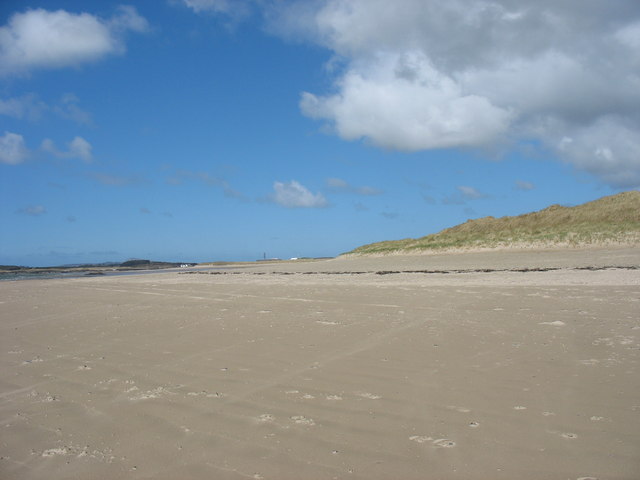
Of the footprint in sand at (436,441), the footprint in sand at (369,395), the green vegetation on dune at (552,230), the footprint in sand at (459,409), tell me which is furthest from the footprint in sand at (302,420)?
the green vegetation on dune at (552,230)

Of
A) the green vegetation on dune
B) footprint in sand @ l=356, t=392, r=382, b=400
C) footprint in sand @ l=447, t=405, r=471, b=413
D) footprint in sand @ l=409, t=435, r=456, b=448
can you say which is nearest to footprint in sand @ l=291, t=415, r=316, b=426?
footprint in sand @ l=356, t=392, r=382, b=400

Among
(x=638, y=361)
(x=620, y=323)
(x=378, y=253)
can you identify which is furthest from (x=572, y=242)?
(x=638, y=361)

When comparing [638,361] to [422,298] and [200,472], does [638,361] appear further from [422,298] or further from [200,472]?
[422,298]

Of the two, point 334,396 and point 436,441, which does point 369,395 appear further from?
→ point 436,441

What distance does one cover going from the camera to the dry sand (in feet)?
11.4

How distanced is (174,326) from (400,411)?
612 centimetres

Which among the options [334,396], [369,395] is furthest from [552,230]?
[334,396]

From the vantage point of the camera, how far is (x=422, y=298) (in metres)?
11.7

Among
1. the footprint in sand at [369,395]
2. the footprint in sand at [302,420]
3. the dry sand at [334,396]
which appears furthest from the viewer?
the footprint in sand at [369,395]

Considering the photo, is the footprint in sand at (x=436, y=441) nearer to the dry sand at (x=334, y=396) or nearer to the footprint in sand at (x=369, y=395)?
the dry sand at (x=334, y=396)

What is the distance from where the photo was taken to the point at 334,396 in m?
4.80

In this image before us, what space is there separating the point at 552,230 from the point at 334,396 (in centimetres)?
3397

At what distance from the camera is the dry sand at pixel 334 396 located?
3475 millimetres

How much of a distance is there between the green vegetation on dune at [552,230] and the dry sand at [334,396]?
22486 mm
